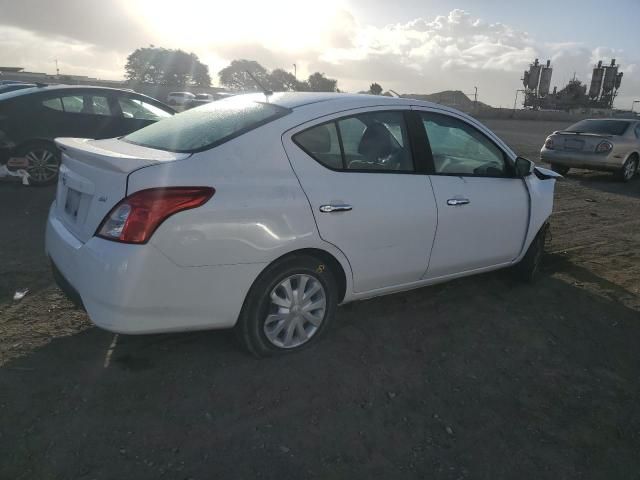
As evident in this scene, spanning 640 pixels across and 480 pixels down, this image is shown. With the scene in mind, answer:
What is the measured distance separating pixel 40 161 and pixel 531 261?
6818mm

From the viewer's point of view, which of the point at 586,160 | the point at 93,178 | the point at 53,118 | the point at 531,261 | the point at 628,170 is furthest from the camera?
the point at 628,170

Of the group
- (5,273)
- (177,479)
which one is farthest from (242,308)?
(5,273)

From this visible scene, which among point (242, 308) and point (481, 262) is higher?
point (481, 262)

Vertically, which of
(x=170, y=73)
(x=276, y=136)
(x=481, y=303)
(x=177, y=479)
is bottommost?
(x=177, y=479)

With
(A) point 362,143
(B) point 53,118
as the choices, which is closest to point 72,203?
(A) point 362,143

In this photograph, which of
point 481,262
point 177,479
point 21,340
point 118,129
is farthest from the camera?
point 118,129

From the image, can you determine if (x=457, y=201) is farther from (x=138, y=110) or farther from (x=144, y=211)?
(x=138, y=110)

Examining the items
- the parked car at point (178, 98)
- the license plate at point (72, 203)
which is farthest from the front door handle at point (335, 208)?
the parked car at point (178, 98)

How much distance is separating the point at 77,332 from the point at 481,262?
305cm

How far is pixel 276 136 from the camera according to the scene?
118 inches

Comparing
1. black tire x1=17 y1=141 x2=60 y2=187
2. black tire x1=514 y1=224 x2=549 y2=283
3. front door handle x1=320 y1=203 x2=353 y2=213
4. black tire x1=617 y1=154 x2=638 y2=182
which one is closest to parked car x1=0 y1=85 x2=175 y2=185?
black tire x1=17 y1=141 x2=60 y2=187

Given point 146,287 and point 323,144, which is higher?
point 323,144

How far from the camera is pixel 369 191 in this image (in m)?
3.27

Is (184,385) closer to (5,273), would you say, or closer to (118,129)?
(5,273)
